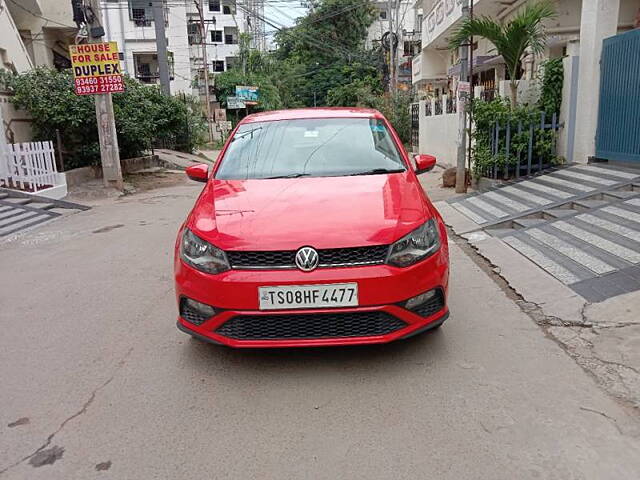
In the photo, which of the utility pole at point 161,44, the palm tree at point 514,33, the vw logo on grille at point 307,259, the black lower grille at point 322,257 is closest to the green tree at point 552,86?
Answer: the palm tree at point 514,33

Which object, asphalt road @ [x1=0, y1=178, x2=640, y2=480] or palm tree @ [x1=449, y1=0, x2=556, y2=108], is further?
palm tree @ [x1=449, y1=0, x2=556, y2=108]

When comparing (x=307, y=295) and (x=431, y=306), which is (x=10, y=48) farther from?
(x=431, y=306)

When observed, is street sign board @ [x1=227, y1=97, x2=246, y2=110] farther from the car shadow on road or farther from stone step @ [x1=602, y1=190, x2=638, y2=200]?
the car shadow on road

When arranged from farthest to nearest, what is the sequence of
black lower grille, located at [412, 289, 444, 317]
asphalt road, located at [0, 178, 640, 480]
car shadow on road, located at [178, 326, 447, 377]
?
car shadow on road, located at [178, 326, 447, 377] < black lower grille, located at [412, 289, 444, 317] < asphalt road, located at [0, 178, 640, 480]

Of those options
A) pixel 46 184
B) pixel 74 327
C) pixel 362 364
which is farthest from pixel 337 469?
pixel 46 184

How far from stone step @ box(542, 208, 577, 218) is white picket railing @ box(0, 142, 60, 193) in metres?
9.45

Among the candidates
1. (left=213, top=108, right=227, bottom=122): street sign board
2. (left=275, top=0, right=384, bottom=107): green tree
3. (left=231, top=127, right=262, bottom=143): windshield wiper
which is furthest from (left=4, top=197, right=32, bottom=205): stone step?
(left=213, top=108, right=227, bottom=122): street sign board

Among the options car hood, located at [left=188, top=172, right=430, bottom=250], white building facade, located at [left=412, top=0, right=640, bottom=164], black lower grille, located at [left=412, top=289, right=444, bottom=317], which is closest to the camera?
car hood, located at [left=188, top=172, right=430, bottom=250]

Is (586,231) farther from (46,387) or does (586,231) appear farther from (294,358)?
(46,387)

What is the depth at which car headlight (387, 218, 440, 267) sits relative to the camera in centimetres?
327

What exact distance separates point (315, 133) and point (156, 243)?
361 centimetres

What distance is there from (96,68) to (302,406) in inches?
451

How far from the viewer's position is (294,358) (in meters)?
3.61

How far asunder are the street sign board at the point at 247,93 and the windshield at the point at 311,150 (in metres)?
37.1
